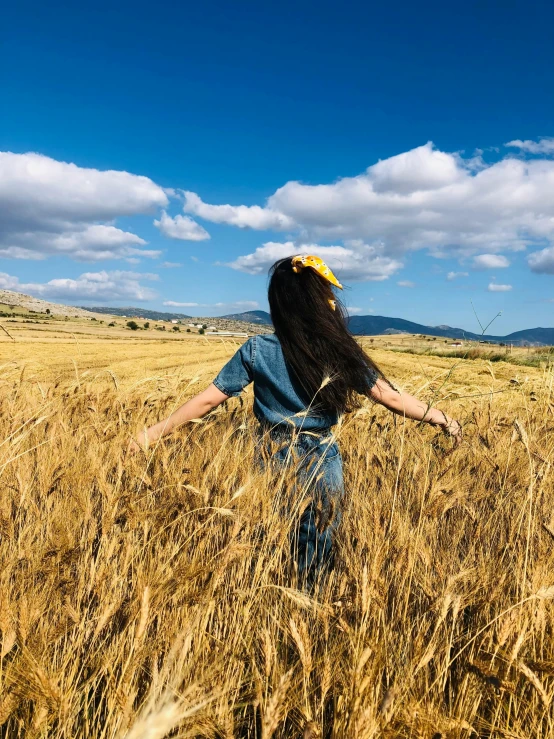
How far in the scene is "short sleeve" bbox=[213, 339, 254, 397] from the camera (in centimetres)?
229

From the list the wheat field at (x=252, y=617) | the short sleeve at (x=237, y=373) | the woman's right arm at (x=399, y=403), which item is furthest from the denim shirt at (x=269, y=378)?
the wheat field at (x=252, y=617)

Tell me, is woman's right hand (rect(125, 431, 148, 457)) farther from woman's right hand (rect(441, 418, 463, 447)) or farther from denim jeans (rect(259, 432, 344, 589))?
woman's right hand (rect(441, 418, 463, 447))

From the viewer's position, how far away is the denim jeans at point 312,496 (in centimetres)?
156

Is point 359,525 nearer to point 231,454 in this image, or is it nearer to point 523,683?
point 523,683

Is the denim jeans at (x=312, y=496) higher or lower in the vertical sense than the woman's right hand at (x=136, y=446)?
lower

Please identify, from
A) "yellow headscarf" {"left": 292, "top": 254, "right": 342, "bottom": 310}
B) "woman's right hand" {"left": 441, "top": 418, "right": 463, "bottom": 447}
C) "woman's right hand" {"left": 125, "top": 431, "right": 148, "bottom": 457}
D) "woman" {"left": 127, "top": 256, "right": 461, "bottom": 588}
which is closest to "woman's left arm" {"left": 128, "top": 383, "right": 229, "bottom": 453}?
"woman" {"left": 127, "top": 256, "right": 461, "bottom": 588}

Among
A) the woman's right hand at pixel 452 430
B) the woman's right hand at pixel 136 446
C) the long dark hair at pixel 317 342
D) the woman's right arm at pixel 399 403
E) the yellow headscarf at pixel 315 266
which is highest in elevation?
the yellow headscarf at pixel 315 266

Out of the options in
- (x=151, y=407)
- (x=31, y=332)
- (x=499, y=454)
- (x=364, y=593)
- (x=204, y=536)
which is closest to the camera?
(x=364, y=593)

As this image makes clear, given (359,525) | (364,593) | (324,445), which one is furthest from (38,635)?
(324,445)

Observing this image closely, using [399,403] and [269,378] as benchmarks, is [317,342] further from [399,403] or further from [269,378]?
[399,403]

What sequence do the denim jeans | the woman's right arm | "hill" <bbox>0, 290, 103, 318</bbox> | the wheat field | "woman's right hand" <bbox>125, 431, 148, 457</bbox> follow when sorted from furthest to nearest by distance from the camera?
"hill" <bbox>0, 290, 103, 318</bbox>
the woman's right arm
"woman's right hand" <bbox>125, 431, 148, 457</bbox>
the denim jeans
the wheat field

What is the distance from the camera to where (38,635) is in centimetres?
107

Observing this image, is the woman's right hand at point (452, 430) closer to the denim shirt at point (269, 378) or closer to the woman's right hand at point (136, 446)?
the denim shirt at point (269, 378)

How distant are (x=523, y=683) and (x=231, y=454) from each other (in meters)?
1.31
